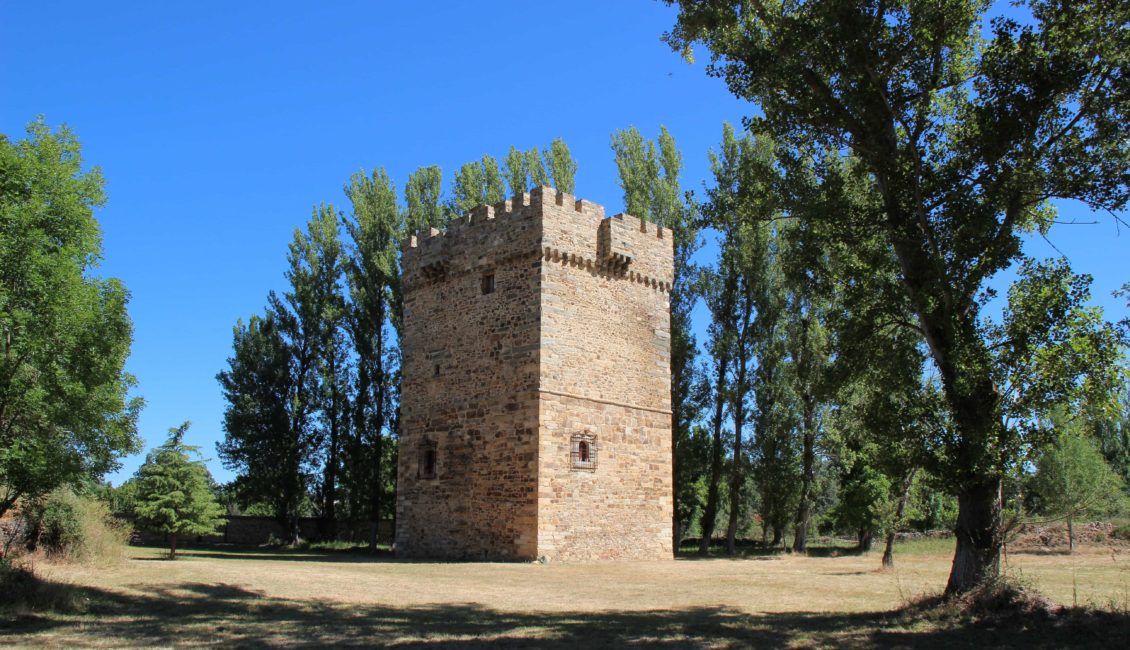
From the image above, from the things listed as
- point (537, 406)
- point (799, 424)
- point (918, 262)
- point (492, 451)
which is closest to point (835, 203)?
point (918, 262)

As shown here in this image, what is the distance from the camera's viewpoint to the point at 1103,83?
29.2ft

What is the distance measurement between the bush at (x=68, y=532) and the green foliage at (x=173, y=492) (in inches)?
86.3

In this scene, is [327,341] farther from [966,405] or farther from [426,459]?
[966,405]

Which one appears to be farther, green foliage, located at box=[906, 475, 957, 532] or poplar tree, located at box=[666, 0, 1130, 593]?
green foliage, located at box=[906, 475, 957, 532]

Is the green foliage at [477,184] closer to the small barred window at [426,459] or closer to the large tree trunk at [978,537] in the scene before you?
the small barred window at [426,459]


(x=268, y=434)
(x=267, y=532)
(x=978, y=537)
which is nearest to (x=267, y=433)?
(x=268, y=434)

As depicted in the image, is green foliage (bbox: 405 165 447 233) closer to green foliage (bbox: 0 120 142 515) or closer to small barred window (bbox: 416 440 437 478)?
small barred window (bbox: 416 440 437 478)

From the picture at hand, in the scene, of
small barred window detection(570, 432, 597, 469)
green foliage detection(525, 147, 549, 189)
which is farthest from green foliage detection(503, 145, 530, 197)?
small barred window detection(570, 432, 597, 469)

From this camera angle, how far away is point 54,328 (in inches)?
386

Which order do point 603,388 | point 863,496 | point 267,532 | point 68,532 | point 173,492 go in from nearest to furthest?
point 68,532
point 173,492
point 603,388
point 863,496
point 267,532

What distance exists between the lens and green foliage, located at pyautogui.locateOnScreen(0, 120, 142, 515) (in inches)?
382

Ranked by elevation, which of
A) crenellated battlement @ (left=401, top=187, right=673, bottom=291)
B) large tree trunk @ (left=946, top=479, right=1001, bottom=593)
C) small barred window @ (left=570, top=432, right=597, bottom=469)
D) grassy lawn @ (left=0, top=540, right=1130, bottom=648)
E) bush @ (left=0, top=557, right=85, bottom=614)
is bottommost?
grassy lawn @ (left=0, top=540, right=1130, bottom=648)

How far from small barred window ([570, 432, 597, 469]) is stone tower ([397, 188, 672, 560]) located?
0.13 ft

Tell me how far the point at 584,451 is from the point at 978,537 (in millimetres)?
10075
